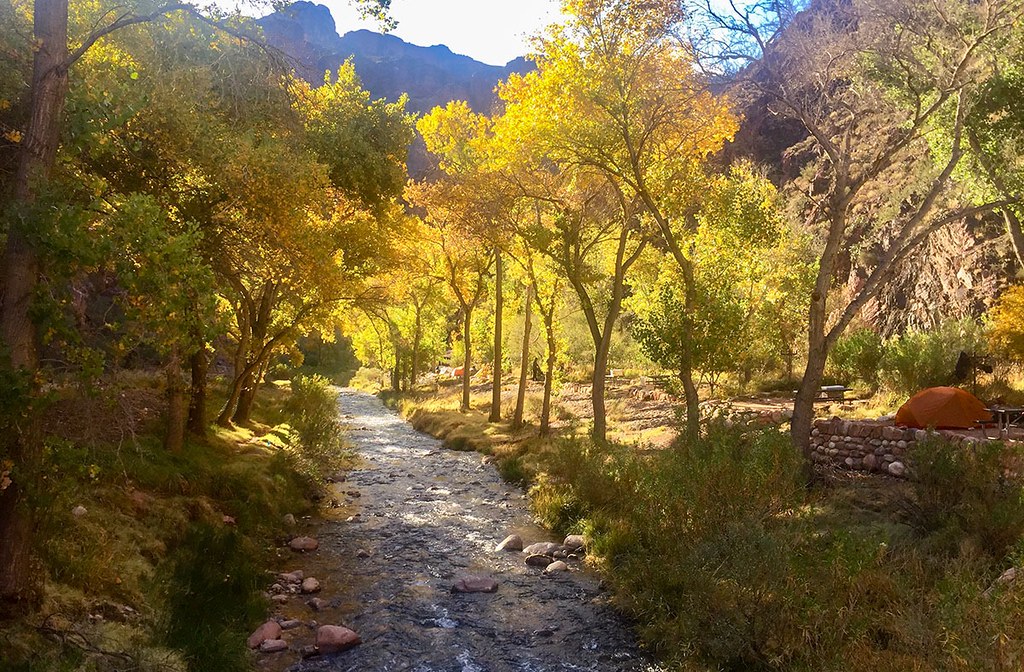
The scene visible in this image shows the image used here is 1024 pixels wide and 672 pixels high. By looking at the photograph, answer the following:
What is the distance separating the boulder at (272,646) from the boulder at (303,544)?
415 centimetres

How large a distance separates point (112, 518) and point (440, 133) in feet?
65.8

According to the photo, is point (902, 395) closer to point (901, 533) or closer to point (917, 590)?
point (901, 533)

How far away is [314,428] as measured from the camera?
2186 centimetres

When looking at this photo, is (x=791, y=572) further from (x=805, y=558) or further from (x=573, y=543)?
(x=573, y=543)

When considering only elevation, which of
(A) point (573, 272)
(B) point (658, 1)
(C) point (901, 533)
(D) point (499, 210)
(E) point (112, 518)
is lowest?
(C) point (901, 533)

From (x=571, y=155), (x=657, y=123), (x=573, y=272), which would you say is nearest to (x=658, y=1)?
(x=657, y=123)

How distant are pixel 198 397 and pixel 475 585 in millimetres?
8679

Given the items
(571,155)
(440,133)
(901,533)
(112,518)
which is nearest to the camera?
(112,518)

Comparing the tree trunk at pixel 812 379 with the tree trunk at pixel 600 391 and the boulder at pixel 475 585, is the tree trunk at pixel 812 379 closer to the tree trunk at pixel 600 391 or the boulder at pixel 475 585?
the tree trunk at pixel 600 391

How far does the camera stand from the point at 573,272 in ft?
65.2

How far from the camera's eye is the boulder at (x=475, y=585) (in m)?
10.8

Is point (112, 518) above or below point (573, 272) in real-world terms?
below

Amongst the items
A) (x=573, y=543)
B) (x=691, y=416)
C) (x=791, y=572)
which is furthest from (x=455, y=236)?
(x=791, y=572)

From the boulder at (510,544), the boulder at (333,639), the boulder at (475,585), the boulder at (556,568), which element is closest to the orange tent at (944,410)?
the boulder at (556,568)
